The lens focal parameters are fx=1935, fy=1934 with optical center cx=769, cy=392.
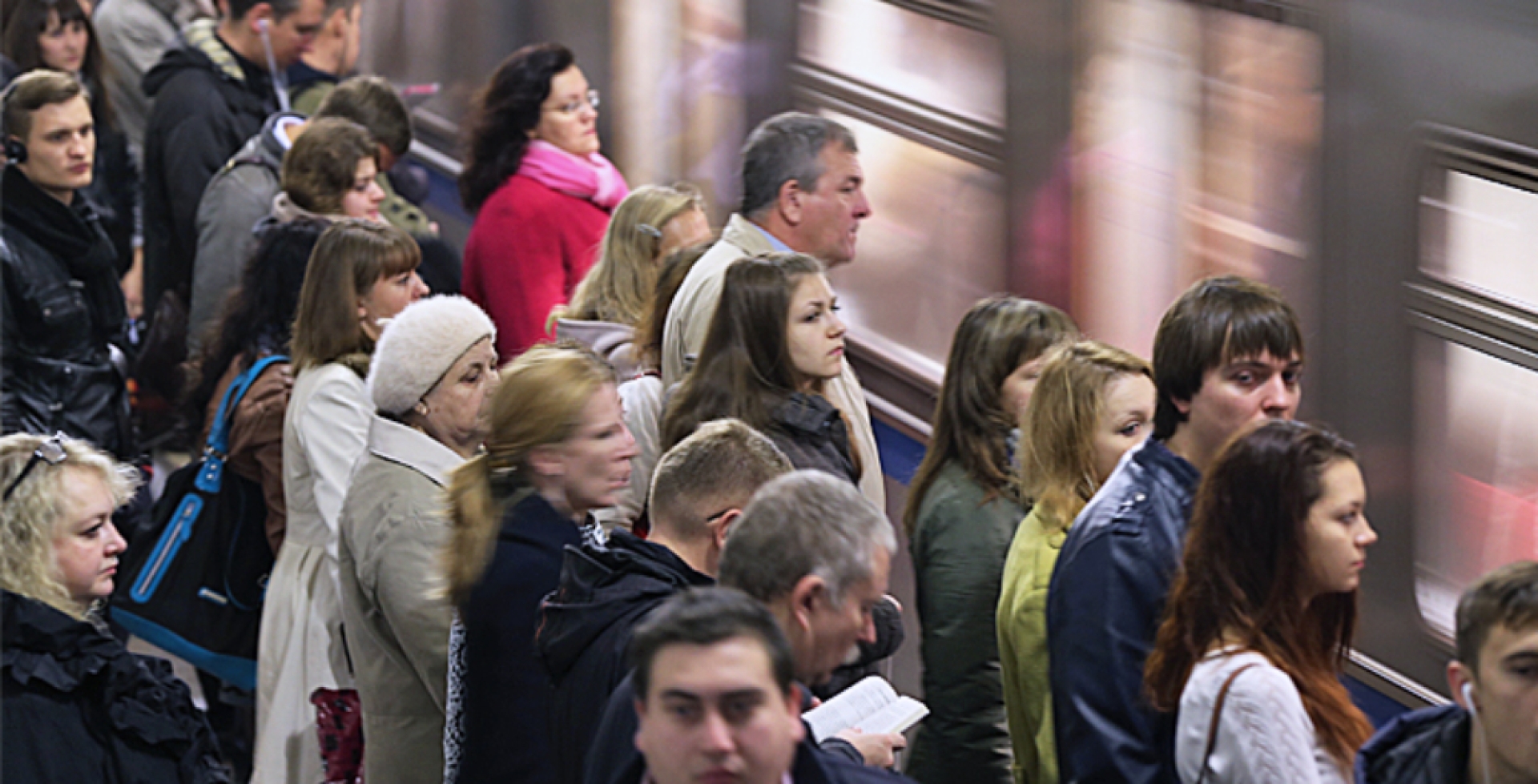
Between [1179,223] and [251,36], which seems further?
[251,36]

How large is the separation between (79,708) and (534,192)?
2382mm

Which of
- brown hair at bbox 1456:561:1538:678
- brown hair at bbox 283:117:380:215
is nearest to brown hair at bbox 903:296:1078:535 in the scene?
brown hair at bbox 1456:561:1538:678

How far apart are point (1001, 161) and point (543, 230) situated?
155 centimetres

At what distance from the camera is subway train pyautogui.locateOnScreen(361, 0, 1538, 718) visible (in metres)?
2.99

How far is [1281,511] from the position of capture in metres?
2.45

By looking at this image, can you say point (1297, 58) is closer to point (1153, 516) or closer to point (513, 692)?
point (1153, 516)

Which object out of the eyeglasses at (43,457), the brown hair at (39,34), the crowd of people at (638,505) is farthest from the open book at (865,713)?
the brown hair at (39,34)

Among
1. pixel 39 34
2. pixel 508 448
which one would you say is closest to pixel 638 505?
pixel 508 448

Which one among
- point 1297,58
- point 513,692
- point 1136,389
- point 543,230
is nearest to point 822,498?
point 513,692

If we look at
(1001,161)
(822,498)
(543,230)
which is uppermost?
(822,498)

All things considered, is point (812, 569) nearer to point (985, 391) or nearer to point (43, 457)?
point (985, 391)

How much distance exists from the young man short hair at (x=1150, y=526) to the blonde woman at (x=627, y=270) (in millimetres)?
1850

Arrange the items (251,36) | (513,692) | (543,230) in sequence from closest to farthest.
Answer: (513,692)
(543,230)
(251,36)

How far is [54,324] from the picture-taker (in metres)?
5.09
